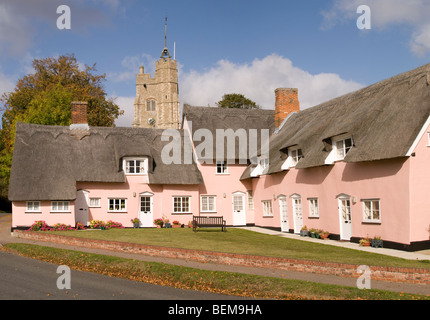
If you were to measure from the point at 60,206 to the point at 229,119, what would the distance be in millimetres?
14478

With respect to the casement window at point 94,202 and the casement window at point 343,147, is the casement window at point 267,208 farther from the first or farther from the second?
the casement window at point 94,202

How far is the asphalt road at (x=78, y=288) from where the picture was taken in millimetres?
10203

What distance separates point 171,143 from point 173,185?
352cm

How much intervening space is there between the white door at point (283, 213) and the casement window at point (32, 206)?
1527cm

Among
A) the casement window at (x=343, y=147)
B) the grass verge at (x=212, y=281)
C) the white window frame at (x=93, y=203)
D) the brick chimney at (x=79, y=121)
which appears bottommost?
the grass verge at (x=212, y=281)

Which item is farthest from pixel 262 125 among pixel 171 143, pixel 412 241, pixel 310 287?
pixel 310 287

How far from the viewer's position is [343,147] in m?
21.0

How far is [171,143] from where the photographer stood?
106ft

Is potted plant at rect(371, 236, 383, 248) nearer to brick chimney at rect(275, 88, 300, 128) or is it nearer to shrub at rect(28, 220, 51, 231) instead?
brick chimney at rect(275, 88, 300, 128)

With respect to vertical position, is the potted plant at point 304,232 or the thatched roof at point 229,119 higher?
the thatched roof at point 229,119

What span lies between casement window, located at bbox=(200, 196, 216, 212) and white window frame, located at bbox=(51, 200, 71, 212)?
9.53 m

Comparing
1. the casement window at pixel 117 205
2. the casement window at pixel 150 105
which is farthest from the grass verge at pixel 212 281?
the casement window at pixel 150 105

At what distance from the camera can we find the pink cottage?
1748 cm
